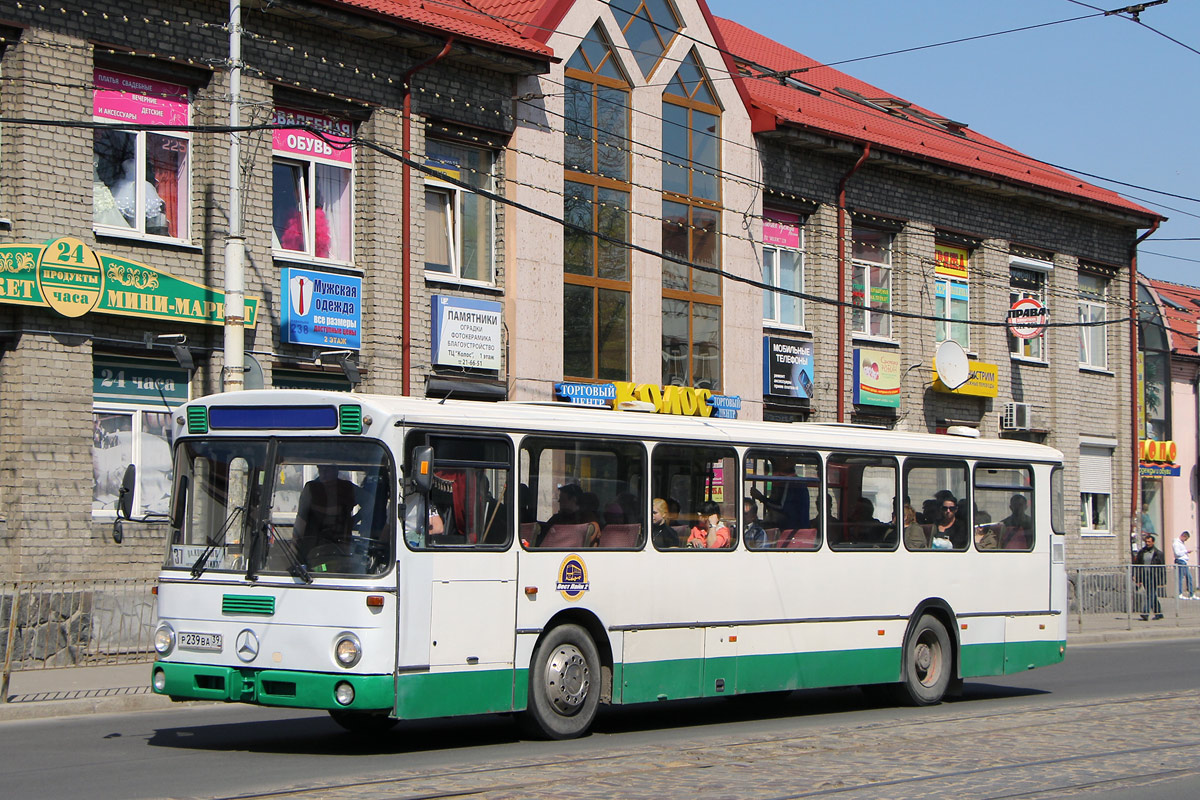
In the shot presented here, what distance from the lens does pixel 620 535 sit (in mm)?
12539

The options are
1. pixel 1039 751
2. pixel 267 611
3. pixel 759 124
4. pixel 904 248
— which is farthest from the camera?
pixel 904 248

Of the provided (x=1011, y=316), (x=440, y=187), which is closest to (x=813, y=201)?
(x=1011, y=316)

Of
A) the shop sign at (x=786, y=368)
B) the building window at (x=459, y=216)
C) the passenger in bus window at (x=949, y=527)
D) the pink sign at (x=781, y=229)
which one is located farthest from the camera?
the pink sign at (x=781, y=229)

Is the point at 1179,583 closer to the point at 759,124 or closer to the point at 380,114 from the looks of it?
the point at 759,124

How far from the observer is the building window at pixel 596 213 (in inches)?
977

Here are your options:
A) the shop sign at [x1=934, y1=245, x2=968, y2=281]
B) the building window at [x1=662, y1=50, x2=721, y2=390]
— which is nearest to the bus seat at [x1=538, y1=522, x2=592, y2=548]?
the building window at [x1=662, y1=50, x2=721, y2=390]

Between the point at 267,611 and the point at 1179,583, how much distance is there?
77.1 ft

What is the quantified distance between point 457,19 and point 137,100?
5.87 metres

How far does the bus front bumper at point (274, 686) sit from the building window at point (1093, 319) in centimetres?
2855

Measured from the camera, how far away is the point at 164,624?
1115 centimetres

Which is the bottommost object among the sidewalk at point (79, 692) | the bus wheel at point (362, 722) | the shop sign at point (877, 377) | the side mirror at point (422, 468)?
the sidewalk at point (79, 692)

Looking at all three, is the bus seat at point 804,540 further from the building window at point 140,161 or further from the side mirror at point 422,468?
the building window at point 140,161

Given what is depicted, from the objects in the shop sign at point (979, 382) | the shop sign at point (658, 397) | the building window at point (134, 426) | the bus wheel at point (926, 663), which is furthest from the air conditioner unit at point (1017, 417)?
the building window at point (134, 426)

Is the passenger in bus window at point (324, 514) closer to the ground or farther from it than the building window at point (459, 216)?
closer to the ground
